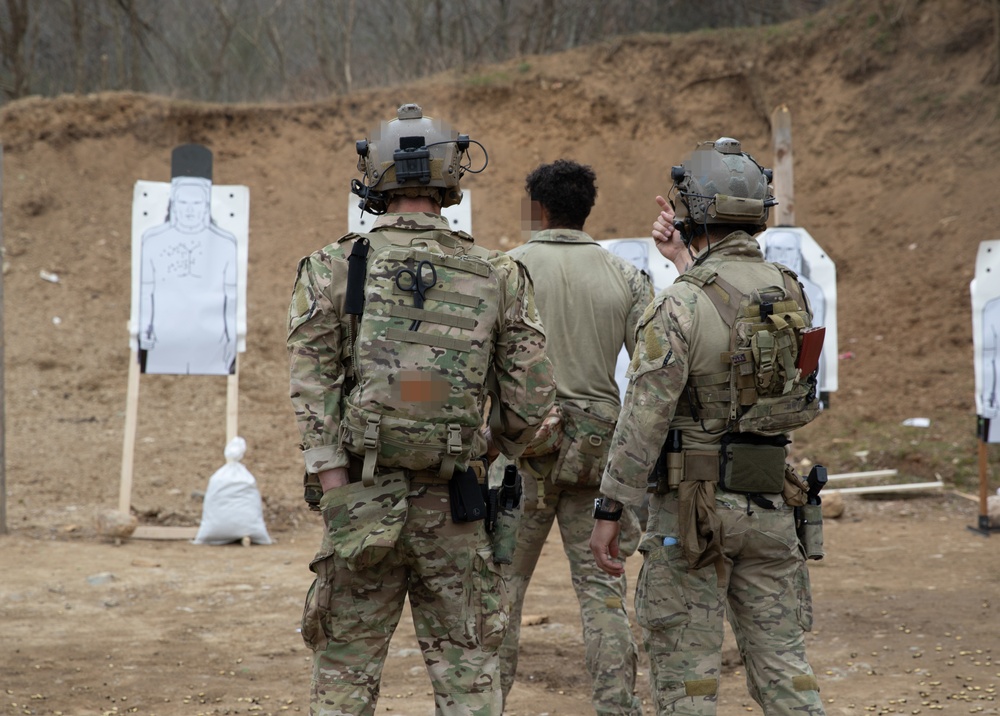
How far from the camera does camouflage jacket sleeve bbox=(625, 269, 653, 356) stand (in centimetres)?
422

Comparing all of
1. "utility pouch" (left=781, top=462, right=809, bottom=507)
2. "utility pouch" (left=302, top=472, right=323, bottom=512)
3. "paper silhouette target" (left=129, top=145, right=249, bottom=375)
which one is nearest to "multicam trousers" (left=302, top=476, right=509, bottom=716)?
"utility pouch" (left=302, top=472, right=323, bottom=512)

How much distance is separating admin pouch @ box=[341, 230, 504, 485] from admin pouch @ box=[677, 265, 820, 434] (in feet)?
2.40

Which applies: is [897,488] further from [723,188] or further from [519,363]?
[519,363]

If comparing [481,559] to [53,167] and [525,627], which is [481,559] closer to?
[525,627]

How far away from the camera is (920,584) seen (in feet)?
21.4

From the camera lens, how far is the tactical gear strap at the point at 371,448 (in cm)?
279

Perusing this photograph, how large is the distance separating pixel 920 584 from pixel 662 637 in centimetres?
402

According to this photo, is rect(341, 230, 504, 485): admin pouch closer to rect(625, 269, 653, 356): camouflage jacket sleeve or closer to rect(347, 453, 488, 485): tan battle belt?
rect(347, 453, 488, 485): tan battle belt

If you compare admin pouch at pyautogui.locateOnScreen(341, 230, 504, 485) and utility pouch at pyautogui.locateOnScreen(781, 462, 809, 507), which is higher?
admin pouch at pyautogui.locateOnScreen(341, 230, 504, 485)

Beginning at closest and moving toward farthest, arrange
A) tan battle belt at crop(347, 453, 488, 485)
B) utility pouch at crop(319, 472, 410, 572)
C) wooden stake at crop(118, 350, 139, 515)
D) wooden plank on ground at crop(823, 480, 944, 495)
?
utility pouch at crop(319, 472, 410, 572), tan battle belt at crop(347, 453, 488, 485), wooden stake at crop(118, 350, 139, 515), wooden plank on ground at crop(823, 480, 944, 495)

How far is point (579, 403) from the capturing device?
4086 mm

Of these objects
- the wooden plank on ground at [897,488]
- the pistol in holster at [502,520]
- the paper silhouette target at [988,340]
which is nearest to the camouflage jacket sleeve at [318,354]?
the pistol in holster at [502,520]

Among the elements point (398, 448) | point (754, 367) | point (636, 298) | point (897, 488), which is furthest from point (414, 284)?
point (897, 488)

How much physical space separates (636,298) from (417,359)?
165 centimetres
